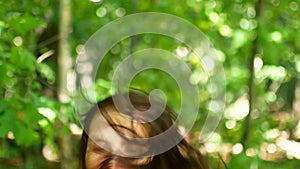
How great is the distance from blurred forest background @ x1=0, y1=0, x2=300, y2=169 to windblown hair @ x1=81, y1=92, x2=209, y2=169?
0.64 m

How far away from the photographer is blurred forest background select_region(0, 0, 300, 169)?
242 cm

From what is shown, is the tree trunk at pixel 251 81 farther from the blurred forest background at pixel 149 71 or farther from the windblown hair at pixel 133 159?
the windblown hair at pixel 133 159

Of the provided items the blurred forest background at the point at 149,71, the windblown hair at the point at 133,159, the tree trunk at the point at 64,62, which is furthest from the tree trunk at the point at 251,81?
the windblown hair at the point at 133,159

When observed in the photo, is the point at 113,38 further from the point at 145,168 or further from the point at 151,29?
the point at 145,168

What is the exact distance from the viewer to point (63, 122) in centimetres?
281

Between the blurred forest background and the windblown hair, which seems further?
the blurred forest background

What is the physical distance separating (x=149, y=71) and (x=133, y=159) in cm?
311

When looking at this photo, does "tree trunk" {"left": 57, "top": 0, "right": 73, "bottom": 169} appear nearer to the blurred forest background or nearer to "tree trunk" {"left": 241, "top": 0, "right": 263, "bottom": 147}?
the blurred forest background

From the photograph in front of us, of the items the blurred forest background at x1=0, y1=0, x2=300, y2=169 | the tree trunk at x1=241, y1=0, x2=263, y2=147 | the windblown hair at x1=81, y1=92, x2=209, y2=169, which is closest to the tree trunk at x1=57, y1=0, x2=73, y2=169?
the blurred forest background at x1=0, y1=0, x2=300, y2=169

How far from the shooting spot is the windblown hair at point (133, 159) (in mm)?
1139

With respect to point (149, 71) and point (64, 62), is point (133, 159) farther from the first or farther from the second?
point (149, 71)

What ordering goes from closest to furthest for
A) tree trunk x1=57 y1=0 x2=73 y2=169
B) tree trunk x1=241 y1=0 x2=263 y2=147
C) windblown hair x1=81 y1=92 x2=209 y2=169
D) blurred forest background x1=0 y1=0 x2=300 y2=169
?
windblown hair x1=81 y1=92 x2=209 y2=169 < blurred forest background x1=0 y1=0 x2=300 y2=169 < tree trunk x1=241 y1=0 x2=263 y2=147 < tree trunk x1=57 y1=0 x2=73 y2=169

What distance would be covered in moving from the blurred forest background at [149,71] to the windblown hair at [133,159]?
0.64 m

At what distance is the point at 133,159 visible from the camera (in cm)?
114
